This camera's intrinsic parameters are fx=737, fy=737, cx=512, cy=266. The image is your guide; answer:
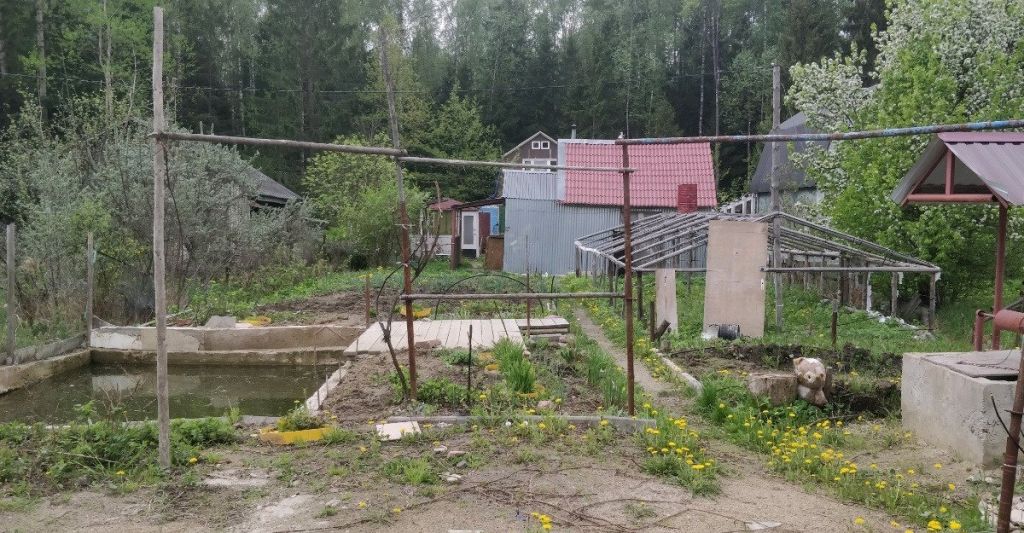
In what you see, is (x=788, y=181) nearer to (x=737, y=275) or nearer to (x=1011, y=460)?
(x=737, y=275)

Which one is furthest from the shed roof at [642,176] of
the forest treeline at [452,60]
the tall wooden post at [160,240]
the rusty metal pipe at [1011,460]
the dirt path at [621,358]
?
the rusty metal pipe at [1011,460]

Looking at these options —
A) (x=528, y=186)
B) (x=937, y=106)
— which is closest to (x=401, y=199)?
(x=937, y=106)

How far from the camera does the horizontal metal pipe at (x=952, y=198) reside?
19.3 ft

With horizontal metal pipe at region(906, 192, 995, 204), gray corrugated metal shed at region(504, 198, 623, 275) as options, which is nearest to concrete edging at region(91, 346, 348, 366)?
horizontal metal pipe at region(906, 192, 995, 204)

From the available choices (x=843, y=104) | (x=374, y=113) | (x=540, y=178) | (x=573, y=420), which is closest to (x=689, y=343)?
(x=573, y=420)

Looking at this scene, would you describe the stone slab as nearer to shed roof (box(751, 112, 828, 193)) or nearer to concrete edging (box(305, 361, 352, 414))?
concrete edging (box(305, 361, 352, 414))

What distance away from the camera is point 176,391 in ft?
32.0

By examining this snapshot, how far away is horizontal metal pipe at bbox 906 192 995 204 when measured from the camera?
5.88 m

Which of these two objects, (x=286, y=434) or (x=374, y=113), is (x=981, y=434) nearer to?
(x=286, y=434)

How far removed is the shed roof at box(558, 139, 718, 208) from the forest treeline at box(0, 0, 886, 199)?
14.9 meters

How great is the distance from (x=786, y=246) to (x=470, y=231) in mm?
18822

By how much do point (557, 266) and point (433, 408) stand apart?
669 inches

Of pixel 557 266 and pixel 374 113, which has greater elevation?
pixel 374 113

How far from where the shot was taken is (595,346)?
31.3 ft
